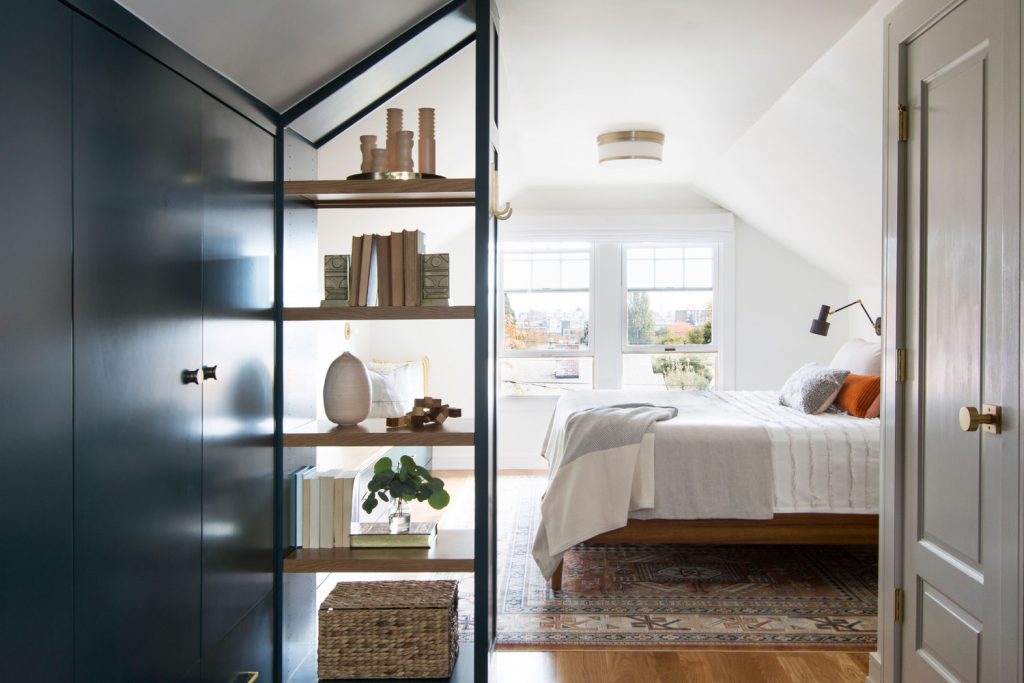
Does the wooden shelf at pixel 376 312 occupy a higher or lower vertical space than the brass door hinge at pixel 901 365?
higher

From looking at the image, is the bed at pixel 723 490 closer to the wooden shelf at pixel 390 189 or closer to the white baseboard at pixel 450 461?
the wooden shelf at pixel 390 189

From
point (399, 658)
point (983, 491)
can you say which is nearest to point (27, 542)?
point (399, 658)

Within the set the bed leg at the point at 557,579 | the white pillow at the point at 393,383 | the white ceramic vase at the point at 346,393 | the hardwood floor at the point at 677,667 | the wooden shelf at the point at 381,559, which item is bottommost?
the hardwood floor at the point at 677,667

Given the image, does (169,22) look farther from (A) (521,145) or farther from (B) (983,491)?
(A) (521,145)

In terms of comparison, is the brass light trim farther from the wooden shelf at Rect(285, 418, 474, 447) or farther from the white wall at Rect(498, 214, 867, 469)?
the wooden shelf at Rect(285, 418, 474, 447)

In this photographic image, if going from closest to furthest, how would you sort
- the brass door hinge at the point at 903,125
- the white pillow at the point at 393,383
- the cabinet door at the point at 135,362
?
the cabinet door at the point at 135,362 → the brass door hinge at the point at 903,125 → the white pillow at the point at 393,383

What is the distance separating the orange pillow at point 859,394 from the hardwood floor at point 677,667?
1545mm

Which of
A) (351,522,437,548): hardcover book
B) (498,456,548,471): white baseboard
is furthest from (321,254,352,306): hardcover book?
(498,456,548,471): white baseboard

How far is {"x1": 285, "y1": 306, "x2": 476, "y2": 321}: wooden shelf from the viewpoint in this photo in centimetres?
254

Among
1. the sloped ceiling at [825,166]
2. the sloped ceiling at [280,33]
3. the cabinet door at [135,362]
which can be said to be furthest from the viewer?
the sloped ceiling at [825,166]

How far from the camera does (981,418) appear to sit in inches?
74.5

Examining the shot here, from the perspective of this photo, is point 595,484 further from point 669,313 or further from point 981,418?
point 669,313

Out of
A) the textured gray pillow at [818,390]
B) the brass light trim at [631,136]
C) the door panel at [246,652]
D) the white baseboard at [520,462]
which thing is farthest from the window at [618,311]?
the door panel at [246,652]

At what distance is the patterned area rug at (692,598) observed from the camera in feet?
10.3
